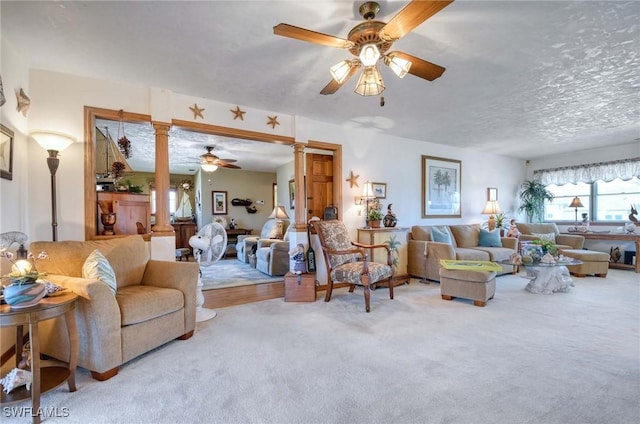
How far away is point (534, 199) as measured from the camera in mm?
6770

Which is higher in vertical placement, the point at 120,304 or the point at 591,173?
the point at 591,173

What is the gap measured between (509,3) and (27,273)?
3294 millimetres

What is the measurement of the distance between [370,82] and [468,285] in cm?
262

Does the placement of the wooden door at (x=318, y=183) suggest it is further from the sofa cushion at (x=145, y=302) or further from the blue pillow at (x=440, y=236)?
the sofa cushion at (x=145, y=302)

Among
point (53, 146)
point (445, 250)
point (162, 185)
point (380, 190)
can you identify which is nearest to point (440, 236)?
point (445, 250)

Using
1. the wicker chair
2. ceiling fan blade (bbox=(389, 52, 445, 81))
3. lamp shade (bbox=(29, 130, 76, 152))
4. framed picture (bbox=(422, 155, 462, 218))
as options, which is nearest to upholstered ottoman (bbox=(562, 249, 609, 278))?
framed picture (bbox=(422, 155, 462, 218))

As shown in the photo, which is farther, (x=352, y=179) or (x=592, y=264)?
(x=592, y=264)

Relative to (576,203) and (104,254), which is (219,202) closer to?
(104,254)

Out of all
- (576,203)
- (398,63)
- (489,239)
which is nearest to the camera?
(398,63)

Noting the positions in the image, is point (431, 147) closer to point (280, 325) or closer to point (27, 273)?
point (280, 325)

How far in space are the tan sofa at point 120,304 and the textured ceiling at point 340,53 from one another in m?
1.60

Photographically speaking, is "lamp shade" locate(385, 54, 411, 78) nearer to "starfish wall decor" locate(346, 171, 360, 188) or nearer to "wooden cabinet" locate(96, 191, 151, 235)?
"starfish wall decor" locate(346, 171, 360, 188)

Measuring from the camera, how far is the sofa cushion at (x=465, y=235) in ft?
17.5

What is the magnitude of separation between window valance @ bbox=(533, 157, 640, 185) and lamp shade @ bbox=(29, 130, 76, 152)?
856 cm
